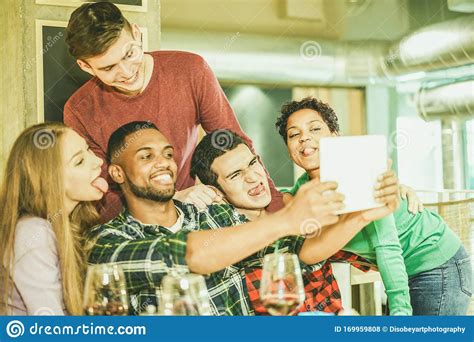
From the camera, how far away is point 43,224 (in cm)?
233

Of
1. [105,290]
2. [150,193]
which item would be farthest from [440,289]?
[105,290]

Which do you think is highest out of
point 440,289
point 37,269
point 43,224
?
point 43,224

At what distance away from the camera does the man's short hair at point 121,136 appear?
2541mm

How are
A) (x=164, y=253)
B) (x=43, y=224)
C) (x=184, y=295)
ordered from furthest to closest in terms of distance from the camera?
(x=43, y=224) < (x=164, y=253) < (x=184, y=295)

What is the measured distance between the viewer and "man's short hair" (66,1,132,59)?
248 centimetres

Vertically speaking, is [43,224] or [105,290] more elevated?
[43,224]

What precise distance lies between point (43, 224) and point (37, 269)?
17 cm

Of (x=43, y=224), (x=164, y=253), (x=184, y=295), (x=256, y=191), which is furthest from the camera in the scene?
(x=256, y=191)

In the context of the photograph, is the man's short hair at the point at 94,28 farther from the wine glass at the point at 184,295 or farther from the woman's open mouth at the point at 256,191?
the wine glass at the point at 184,295

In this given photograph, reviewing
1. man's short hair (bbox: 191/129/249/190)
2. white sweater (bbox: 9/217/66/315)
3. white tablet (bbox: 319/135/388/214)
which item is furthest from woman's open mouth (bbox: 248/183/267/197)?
white sweater (bbox: 9/217/66/315)

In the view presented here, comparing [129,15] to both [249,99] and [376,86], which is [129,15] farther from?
[376,86]

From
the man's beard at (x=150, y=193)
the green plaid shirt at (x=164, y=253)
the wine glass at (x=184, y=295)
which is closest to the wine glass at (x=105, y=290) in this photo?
the wine glass at (x=184, y=295)

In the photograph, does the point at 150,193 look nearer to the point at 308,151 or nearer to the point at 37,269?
the point at 37,269

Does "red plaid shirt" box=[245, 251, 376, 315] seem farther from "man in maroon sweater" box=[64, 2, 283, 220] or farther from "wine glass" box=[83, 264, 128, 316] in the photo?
"wine glass" box=[83, 264, 128, 316]
